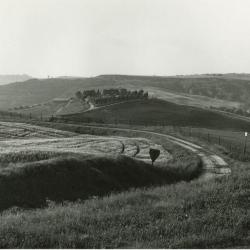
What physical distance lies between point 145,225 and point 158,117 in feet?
321

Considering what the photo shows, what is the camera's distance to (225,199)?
744 inches

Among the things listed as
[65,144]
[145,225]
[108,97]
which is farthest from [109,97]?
[145,225]

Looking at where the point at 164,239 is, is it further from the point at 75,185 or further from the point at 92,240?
the point at 75,185

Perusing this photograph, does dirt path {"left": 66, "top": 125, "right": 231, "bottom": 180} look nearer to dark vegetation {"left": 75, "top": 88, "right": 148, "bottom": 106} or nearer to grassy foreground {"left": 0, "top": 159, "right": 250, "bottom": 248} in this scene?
grassy foreground {"left": 0, "top": 159, "right": 250, "bottom": 248}

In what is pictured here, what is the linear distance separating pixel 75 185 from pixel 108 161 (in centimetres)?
775

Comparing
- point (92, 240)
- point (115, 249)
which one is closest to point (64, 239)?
point (92, 240)

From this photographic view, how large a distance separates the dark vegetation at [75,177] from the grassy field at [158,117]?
58.1m

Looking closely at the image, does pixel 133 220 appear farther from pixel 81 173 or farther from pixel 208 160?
pixel 208 160

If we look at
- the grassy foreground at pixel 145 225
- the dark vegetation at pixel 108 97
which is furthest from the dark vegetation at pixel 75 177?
the dark vegetation at pixel 108 97

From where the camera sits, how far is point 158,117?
370ft

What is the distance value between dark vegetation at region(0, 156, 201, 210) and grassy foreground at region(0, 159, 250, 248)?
12654 mm

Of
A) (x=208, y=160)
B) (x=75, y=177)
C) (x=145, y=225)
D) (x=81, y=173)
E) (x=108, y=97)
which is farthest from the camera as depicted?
(x=108, y=97)

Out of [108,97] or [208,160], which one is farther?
[108,97]

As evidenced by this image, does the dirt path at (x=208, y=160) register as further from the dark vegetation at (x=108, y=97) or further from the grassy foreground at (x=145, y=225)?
the dark vegetation at (x=108, y=97)
